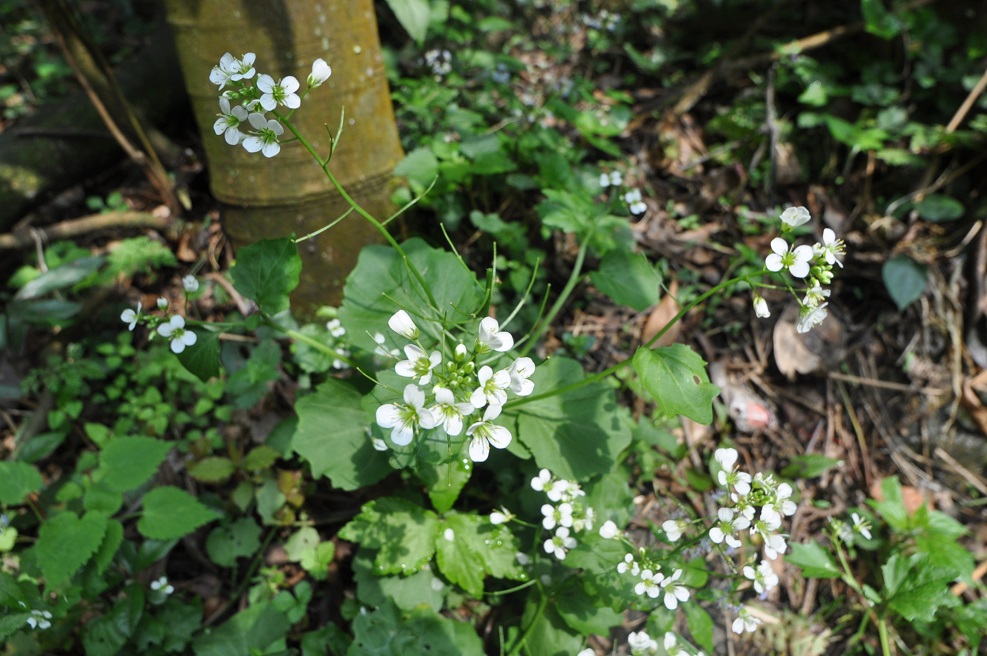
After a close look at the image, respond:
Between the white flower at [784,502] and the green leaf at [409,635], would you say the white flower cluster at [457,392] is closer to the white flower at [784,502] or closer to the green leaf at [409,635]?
the white flower at [784,502]

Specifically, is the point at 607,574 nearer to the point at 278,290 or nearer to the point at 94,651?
the point at 278,290

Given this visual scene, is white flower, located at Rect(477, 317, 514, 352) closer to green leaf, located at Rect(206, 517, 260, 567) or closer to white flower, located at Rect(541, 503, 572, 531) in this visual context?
white flower, located at Rect(541, 503, 572, 531)

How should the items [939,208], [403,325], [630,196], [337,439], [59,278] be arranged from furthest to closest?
[939,208], [59,278], [630,196], [337,439], [403,325]

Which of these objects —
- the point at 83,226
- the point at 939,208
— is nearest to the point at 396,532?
the point at 83,226

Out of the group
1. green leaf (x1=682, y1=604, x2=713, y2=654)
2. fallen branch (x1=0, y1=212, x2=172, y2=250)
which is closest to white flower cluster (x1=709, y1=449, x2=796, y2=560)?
green leaf (x1=682, y1=604, x2=713, y2=654)

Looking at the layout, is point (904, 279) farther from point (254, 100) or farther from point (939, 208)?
point (254, 100)

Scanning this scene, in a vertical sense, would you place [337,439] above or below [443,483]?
above
